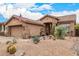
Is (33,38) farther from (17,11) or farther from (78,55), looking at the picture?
(78,55)

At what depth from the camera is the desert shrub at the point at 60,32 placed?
5.03ft

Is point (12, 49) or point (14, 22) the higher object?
point (14, 22)

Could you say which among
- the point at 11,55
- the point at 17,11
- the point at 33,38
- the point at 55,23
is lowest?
the point at 11,55

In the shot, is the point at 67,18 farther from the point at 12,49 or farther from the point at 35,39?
Answer: the point at 12,49

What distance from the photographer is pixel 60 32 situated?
60.9 inches

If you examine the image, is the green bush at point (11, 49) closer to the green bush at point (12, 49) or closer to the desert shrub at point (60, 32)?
the green bush at point (12, 49)

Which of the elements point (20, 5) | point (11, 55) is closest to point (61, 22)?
point (20, 5)

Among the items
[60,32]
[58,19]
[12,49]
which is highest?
[58,19]

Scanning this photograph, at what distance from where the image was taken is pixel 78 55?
150 centimetres

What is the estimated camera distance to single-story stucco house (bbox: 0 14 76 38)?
1.54 m

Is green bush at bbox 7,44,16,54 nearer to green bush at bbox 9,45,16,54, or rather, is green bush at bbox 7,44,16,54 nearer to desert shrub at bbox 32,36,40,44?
green bush at bbox 9,45,16,54

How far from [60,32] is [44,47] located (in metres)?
0.20

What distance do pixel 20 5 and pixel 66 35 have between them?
0.50 metres

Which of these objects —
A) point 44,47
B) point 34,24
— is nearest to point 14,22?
point 34,24
